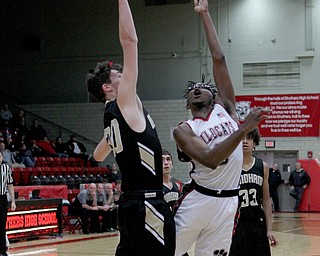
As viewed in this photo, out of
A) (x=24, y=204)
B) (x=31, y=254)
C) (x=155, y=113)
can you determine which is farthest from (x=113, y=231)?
(x=155, y=113)

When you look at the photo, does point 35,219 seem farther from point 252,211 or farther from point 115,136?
point 115,136

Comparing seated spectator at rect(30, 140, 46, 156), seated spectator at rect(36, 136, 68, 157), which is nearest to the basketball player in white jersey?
seated spectator at rect(30, 140, 46, 156)

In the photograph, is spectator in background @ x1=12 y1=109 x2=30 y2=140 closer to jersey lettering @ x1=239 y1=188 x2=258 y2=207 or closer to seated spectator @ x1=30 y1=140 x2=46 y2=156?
seated spectator @ x1=30 y1=140 x2=46 y2=156

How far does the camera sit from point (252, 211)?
21.8 feet

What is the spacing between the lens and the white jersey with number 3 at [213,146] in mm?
4781

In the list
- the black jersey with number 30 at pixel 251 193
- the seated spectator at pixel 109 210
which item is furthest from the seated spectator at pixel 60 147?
the black jersey with number 30 at pixel 251 193

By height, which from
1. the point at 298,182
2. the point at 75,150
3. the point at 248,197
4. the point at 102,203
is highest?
the point at 248,197

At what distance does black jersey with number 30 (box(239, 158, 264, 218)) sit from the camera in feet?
21.7

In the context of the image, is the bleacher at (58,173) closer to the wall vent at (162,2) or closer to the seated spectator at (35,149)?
the seated spectator at (35,149)

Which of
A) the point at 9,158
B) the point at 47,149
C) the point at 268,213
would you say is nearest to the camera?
the point at 268,213

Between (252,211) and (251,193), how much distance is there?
0.18 meters

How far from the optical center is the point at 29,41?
2858 centimetres

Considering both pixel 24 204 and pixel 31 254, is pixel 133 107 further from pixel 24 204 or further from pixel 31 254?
pixel 24 204

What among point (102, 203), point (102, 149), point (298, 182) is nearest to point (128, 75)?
point (102, 149)
